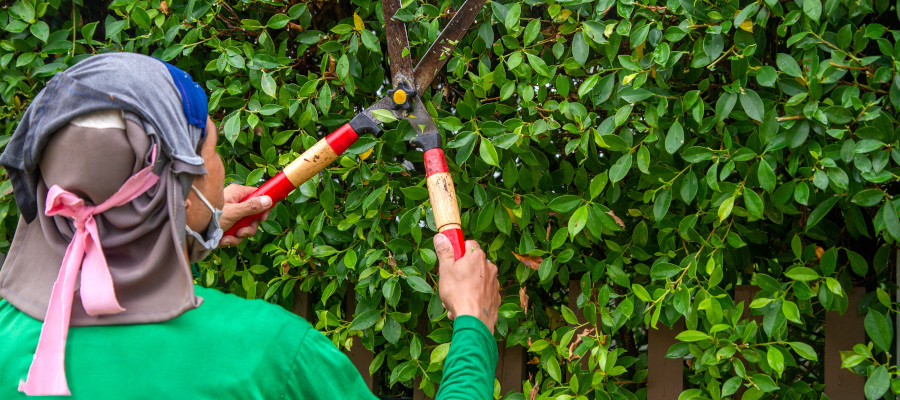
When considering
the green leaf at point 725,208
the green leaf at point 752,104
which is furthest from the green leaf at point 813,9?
the green leaf at point 725,208

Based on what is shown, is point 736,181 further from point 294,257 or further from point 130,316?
point 130,316

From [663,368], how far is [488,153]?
0.82m

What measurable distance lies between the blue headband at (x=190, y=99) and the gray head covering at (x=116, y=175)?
2 cm

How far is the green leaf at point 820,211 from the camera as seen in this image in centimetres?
171

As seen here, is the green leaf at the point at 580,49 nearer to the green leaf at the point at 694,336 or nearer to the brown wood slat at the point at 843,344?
the green leaf at the point at 694,336

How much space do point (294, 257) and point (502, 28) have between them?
885 millimetres

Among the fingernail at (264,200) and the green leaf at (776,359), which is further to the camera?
the fingernail at (264,200)

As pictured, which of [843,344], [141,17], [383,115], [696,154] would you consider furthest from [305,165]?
[843,344]

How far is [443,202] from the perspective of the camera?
5.61 ft

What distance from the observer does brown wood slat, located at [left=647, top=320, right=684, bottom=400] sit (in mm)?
2064

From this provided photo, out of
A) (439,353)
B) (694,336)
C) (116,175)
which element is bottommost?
(439,353)

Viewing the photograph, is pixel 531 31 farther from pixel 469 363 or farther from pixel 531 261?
pixel 469 363

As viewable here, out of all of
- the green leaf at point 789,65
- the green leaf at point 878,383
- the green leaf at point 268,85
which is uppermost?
the green leaf at point 789,65

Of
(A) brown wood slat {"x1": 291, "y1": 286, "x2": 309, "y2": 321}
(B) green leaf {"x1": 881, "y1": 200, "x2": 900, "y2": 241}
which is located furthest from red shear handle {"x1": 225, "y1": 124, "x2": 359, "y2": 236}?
(B) green leaf {"x1": 881, "y1": 200, "x2": 900, "y2": 241}
